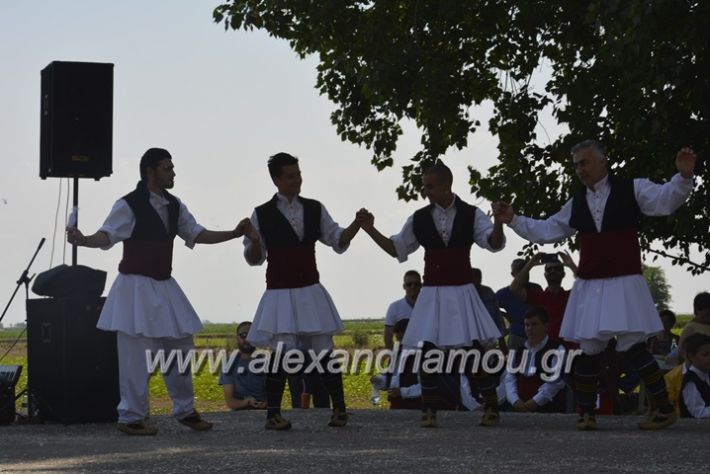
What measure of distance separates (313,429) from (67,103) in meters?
3.75

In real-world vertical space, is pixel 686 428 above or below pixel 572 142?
below

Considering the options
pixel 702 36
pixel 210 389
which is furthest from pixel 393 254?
pixel 210 389

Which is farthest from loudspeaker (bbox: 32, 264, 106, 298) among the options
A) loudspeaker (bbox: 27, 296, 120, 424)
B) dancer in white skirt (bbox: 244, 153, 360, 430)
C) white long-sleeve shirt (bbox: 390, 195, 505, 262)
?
white long-sleeve shirt (bbox: 390, 195, 505, 262)

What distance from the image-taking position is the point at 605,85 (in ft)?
55.1

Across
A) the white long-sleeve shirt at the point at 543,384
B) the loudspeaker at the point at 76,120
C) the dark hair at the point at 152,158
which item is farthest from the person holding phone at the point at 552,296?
the loudspeaker at the point at 76,120

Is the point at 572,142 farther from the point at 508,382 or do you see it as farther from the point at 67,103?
the point at 67,103

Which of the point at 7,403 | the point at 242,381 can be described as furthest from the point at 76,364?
the point at 242,381

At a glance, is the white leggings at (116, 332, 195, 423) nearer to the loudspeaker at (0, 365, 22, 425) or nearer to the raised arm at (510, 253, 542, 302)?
the loudspeaker at (0, 365, 22, 425)

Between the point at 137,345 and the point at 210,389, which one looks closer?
the point at 137,345

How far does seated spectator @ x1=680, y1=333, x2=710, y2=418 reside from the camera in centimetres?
1088

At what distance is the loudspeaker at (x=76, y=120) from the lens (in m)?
11.8

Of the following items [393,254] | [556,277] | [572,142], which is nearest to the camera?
[393,254]

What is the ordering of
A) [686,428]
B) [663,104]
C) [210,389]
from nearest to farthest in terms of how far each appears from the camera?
[686,428] → [663,104] → [210,389]

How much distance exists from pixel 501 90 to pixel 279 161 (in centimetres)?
971
